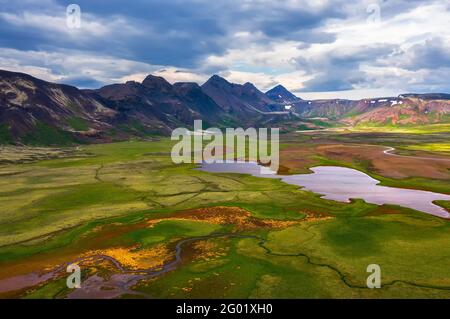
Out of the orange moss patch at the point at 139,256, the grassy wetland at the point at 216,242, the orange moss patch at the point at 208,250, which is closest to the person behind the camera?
the grassy wetland at the point at 216,242

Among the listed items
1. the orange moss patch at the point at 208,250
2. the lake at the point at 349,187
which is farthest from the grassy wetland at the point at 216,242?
the lake at the point at 349,187

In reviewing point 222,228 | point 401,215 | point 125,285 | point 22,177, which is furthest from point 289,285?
point 22,177

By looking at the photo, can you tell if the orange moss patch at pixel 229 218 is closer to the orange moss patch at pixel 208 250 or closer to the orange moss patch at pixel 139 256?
the orange moss patch at pixel 208 250

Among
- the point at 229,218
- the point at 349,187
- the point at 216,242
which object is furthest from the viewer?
the point at 349,187

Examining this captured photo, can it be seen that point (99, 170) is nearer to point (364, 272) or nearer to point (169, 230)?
point (169, 230)

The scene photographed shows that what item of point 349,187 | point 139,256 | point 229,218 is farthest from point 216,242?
point 349,187

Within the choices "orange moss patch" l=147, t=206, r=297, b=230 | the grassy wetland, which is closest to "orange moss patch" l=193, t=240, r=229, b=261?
the grassy wetland

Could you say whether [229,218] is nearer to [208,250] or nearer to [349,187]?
[208,250]
